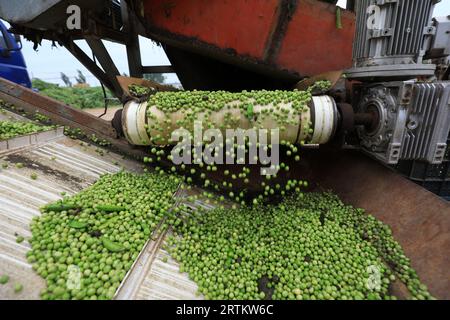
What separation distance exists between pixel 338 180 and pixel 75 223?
10.5 ft

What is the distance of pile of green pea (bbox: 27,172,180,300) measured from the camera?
1799 millimetres

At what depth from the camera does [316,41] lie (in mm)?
3637

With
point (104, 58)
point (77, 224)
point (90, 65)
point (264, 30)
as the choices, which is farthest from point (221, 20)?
point (77, 224)

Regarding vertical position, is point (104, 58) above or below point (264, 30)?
below

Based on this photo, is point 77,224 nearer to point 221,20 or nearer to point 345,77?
point 221,20

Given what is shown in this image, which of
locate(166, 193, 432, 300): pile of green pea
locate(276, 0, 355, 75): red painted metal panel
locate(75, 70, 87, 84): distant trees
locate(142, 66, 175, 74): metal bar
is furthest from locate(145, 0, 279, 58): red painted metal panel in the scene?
locate(75, 70, 87, 84): distant trees

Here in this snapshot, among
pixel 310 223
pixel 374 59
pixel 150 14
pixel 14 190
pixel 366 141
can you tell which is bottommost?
pixel 310 223

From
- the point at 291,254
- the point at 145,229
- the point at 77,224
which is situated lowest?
the point at 291,254

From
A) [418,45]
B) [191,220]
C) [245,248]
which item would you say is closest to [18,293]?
[191,220]

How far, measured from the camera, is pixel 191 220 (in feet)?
8.58

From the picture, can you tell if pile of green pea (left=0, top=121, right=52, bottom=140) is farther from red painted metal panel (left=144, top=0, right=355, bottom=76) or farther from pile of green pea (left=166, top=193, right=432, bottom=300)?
pile of green pea (left=166, top=193, right=432, bottom=300)

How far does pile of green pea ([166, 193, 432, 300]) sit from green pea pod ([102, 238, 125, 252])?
1.43 ft

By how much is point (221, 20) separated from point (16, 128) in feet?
10.7

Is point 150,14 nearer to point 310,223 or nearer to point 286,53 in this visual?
point 286,53
